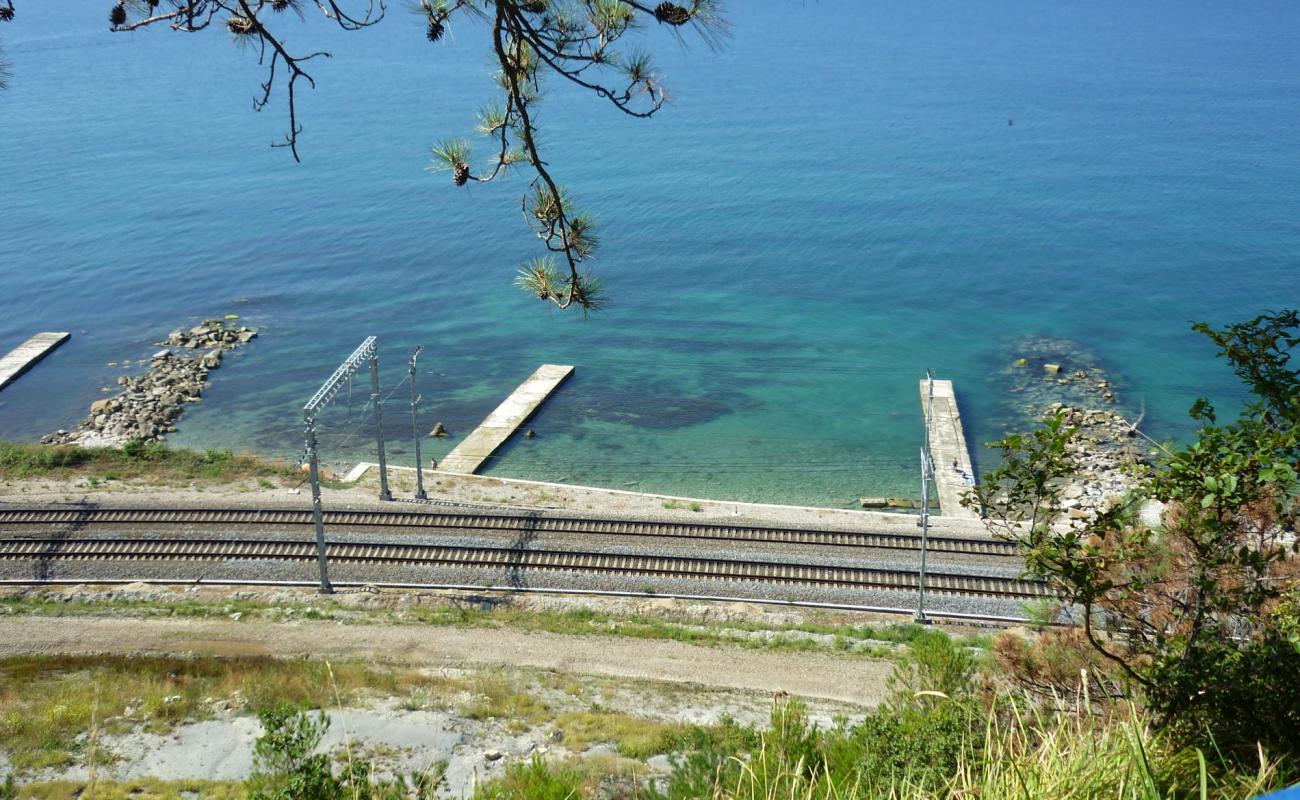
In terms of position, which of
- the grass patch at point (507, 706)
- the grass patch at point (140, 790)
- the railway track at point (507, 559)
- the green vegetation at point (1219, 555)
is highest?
the green vegetation at point (1219, 555)

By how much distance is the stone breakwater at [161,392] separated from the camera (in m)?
36.2

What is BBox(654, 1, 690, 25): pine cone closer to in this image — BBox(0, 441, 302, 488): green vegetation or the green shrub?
the green shrub

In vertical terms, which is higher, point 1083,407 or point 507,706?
point 1083,407

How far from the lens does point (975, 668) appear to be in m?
17.0

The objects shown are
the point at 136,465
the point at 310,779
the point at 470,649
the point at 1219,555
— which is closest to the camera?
the point at 1219,555

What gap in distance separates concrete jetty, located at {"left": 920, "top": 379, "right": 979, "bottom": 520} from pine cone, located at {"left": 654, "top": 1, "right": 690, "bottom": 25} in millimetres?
21861

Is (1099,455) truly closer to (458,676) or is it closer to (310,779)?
(458,676)

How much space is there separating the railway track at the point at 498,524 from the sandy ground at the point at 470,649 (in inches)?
174

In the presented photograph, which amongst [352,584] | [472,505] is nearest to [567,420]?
[472,505]

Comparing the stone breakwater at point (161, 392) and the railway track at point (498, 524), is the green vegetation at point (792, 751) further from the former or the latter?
the stone breakwater at point (161, 392)

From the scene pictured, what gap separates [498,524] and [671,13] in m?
19.5

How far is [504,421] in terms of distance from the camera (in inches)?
1432

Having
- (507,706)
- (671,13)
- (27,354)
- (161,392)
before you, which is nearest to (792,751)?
(671,13)

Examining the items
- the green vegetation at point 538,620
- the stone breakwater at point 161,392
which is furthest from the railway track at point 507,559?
the stone breakwater at point 161,392
